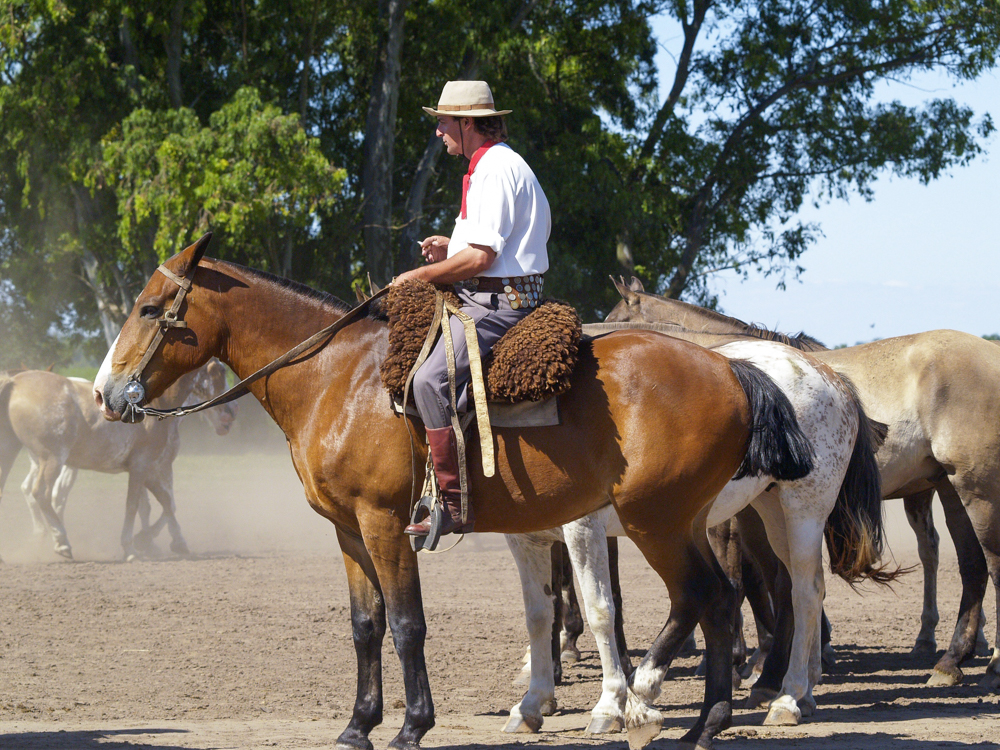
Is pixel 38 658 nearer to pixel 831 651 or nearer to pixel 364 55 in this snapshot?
pixel 831 651

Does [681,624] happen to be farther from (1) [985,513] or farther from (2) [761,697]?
(1) [985,513]

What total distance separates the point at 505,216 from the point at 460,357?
628 mm

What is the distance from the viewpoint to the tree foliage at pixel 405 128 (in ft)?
50.8

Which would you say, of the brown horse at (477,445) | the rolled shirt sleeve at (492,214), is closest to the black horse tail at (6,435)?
the brown horse at (477,445)

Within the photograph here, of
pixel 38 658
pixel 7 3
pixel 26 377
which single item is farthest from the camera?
pixel 7 3

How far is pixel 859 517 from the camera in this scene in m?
5.82

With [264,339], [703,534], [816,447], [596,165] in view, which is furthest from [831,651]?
[596,165]

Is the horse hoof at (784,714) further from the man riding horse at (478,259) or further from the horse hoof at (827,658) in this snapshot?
the man riding horse at (478,259)

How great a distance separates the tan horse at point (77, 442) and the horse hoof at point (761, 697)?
7.83 m

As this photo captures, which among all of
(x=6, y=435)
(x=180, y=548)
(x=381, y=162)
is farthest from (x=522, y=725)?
(x=381, y=162)

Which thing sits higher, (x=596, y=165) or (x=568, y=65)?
(x=568, y=65)

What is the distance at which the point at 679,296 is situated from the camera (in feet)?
70.5

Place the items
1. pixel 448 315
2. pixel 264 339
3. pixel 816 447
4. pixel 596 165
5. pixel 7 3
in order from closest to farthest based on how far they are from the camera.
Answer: pixel 448 315
pixel 264 339
pixel 816 447
pixel 7 3
pixel 596 165

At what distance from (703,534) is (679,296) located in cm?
1699
